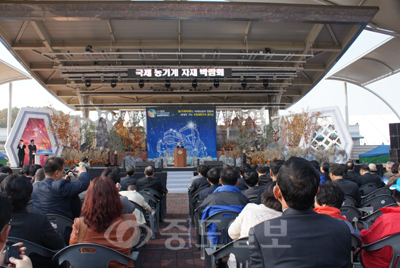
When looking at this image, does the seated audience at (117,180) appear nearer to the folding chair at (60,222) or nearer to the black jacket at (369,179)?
the folding chair at (60,222)

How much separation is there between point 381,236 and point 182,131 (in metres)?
16.4

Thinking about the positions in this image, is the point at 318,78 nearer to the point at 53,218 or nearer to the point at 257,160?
the point at 257,160

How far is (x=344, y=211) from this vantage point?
330 cm

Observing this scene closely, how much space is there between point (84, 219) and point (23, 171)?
13.4 feet

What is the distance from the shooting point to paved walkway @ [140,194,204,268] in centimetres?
360

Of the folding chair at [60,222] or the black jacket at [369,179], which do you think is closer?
the folding chair at [60,222]

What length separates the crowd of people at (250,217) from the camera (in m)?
1.29

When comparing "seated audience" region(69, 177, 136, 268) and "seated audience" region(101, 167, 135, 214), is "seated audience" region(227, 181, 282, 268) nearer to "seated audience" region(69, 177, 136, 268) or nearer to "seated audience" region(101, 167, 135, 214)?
"seated audience" region(69, 177, 136, 268)

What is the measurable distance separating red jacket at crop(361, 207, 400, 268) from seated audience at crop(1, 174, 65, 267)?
2.13 m

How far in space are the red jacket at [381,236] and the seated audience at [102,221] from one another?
163 cm

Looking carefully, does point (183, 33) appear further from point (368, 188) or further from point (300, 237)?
point (300, 237)

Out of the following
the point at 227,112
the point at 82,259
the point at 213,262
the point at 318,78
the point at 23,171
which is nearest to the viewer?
the point at 82,259

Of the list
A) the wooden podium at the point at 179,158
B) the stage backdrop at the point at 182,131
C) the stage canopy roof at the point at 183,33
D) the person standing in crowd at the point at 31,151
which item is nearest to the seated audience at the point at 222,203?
the stage canopy roof at the point at 183,33

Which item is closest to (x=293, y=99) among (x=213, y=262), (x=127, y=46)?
(x=127, y=46)
